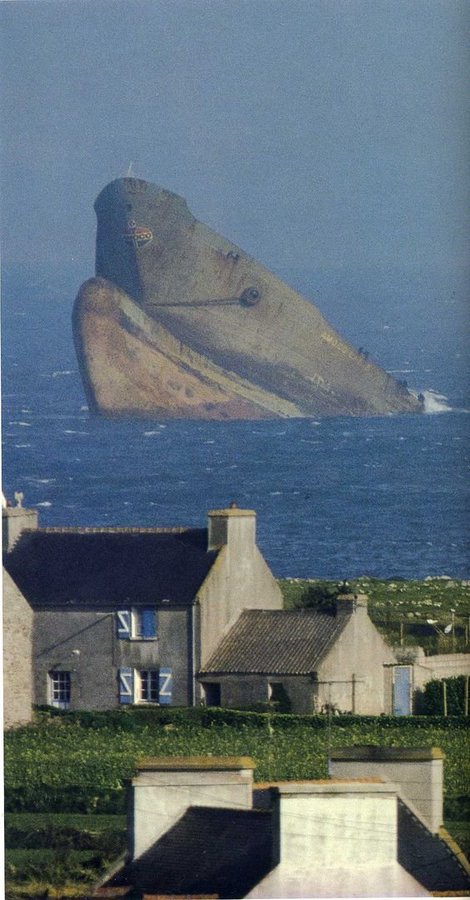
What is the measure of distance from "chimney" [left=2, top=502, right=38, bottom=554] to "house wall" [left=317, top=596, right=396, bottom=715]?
1.56 m

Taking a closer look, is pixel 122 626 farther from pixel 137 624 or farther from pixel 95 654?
pixel 95 654

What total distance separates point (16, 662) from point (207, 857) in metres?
2.76

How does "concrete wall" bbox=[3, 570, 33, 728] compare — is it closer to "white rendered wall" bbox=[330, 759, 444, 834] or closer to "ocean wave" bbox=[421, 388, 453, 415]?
"ocean wave" bbox=[421, 388, 453, 415]

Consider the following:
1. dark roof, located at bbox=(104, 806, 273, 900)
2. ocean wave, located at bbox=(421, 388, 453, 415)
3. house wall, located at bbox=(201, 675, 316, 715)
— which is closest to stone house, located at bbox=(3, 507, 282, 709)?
house wall, located at bbox=(201, 675, 316, 715)

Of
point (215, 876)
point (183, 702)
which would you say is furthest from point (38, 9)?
point (215, 876)

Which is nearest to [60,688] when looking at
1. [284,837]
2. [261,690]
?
[261,690]

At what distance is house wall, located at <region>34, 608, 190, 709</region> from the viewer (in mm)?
16250

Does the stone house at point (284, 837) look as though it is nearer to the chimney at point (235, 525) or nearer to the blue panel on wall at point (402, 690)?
the blue panel on wall at point (402, 690)

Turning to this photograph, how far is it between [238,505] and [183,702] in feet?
3.26

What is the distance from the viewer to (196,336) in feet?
56.3

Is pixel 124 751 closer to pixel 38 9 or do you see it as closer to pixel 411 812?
pixel 411 812

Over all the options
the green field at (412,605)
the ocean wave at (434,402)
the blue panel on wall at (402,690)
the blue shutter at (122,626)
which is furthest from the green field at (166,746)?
Answer: the ocean wave at (434,402)

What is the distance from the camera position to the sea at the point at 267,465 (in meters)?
16.0

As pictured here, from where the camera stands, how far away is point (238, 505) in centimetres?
1641
